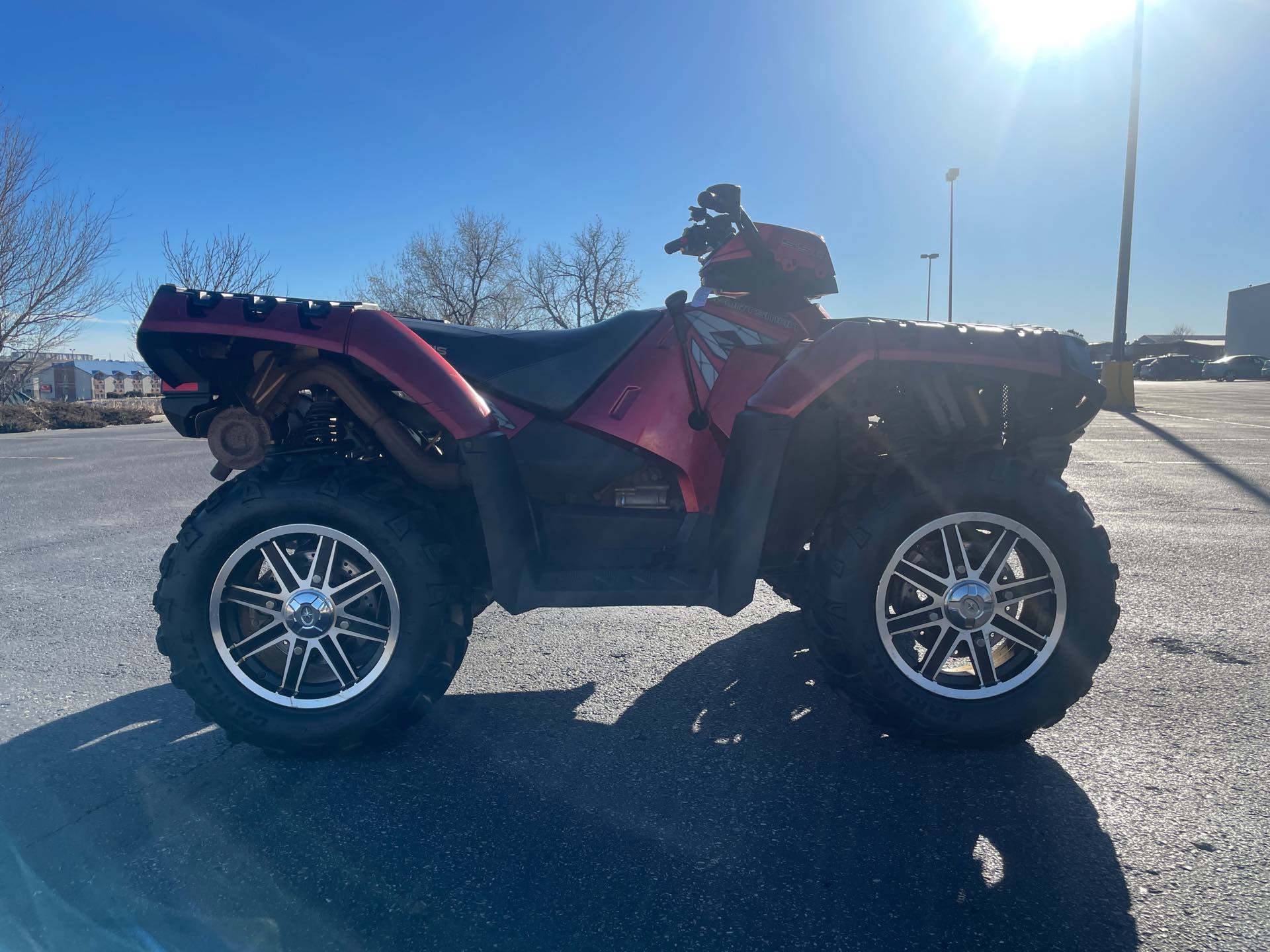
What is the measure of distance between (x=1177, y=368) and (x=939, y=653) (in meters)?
59.6

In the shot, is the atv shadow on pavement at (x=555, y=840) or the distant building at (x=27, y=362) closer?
the atv shadow on pavement at (x=555, y=840)

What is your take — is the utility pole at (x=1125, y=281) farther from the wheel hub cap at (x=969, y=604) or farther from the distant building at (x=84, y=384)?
the distant building at (x=84, y=384)

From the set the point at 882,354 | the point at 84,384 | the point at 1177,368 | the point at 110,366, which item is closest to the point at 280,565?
the point at 882,354

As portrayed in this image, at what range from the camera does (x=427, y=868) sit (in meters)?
2.17

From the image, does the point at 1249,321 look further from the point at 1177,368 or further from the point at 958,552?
the point at 958,552

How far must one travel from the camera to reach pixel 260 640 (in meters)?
2.84

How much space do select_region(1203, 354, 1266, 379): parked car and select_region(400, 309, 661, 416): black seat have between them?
55.9m

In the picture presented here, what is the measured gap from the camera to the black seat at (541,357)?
10.4 feet

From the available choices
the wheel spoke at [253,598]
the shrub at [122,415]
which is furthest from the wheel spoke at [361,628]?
the shrub at [122,415]

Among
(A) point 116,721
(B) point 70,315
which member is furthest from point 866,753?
(B) point 70,315

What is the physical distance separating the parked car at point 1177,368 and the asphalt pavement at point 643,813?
187 feet

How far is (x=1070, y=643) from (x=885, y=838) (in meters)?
1.02

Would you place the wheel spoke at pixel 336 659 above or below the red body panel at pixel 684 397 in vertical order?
below

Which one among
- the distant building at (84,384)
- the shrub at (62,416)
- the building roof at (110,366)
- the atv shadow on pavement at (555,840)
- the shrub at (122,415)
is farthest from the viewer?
the building roof at (110,366)
